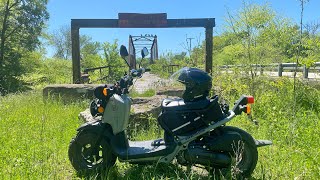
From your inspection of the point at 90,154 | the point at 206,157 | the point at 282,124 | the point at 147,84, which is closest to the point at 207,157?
the point at 206,157

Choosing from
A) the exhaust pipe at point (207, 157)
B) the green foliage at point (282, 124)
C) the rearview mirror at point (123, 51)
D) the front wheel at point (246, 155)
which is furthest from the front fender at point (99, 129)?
the green foliage at point (282, 124)

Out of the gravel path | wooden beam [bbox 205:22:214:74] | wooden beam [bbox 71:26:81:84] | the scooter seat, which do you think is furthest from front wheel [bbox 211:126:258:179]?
wooden beam [bbox 71:26:81:84]

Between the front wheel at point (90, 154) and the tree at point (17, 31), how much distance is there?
18744 mm

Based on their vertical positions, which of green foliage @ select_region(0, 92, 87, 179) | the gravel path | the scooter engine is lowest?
green foliage @ select_region(0, 92, 87, 179)

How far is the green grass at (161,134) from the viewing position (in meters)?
3.28

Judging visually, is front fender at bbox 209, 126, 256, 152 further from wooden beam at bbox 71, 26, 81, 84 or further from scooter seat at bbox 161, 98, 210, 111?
wooden beam at bbox 71, 26, 81, 84

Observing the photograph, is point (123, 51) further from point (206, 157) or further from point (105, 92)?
point (206, 157)

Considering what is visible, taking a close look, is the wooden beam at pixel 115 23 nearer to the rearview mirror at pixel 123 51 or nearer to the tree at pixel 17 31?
the rearview mirror at pixel 123 51

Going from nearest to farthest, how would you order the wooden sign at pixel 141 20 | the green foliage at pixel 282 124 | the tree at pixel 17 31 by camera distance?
the green foliage at pixel 282 124
the wooden sign at pixel 141 20
the tree at pixel 17 31

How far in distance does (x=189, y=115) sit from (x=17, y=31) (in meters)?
22.8

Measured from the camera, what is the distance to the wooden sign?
8.80 metres

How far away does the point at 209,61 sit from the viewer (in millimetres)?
9031

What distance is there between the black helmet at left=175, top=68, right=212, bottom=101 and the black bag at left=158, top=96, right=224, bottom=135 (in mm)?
64

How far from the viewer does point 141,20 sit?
8.84 m
